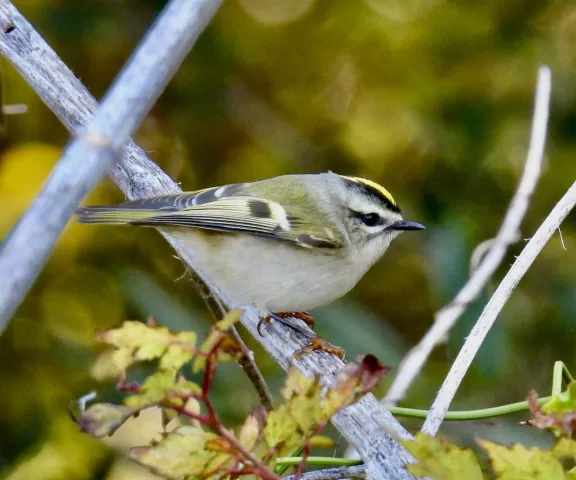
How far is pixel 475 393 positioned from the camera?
7.23 ft

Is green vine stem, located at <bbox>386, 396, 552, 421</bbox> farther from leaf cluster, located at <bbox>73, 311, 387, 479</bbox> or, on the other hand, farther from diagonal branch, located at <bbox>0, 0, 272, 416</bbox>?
diagonal branch, located at <bbox>0, 0, 272, 416</bbox>

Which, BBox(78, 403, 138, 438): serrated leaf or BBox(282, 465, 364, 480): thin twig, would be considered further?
BBox(282, 465, 364, 480): thin twig

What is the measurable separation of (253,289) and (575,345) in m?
0.98

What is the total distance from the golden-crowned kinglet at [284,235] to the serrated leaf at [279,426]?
3.11 feet

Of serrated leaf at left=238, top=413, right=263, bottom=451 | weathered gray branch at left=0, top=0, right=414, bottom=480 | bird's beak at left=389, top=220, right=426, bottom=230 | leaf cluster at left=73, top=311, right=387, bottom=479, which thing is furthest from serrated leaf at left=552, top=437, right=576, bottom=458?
bird's beak at left=389, top=220, right=426, bottom=230

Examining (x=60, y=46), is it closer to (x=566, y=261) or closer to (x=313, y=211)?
(x=313, y=211)

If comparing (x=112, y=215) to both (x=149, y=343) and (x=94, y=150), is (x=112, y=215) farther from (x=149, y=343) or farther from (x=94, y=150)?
(x=94, y=150)

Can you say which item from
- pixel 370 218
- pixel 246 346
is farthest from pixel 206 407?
pixel 370 218

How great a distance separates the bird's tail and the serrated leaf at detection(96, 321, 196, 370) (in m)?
0.87

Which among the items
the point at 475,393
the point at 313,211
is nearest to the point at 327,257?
the point at 313,211

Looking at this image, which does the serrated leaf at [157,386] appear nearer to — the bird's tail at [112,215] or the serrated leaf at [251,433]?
the serrated leaf at [251,433]

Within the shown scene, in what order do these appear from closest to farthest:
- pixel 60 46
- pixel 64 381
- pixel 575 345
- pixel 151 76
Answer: pixel 151 76, pixel 64 381, pixel 575 345, pixel 60 46

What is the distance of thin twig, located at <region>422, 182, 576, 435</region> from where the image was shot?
46.1 inches

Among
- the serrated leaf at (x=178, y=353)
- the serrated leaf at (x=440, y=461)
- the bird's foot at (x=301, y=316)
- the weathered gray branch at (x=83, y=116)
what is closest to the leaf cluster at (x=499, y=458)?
the serrated leaf at (x=440, y=461)
